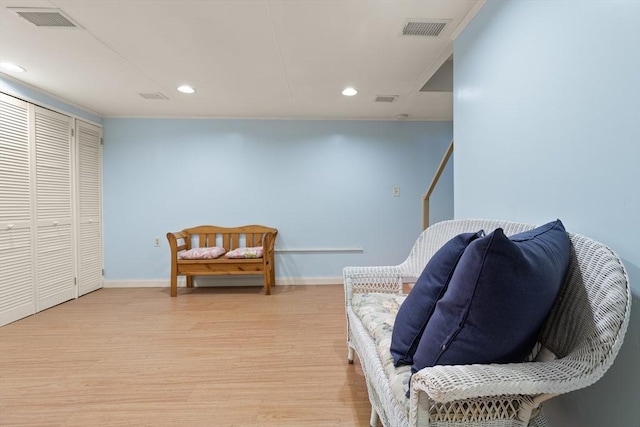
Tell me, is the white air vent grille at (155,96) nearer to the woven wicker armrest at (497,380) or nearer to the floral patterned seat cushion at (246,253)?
the floral patterned seat cushion at (246,253)

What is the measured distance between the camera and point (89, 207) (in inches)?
140

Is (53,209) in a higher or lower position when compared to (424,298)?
higher

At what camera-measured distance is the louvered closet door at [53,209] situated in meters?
2.90

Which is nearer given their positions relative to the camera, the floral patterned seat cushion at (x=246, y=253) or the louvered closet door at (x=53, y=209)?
the louvered closet door at (x=53, y=209)

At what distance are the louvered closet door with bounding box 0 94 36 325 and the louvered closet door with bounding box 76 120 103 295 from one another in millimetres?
600

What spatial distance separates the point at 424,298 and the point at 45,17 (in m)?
2.63

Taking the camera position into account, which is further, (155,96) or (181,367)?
(155,96)

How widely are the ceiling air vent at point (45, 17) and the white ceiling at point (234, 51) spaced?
0.14ft

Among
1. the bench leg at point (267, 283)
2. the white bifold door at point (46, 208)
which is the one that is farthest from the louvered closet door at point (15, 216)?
the bench leg at point (267, 283)

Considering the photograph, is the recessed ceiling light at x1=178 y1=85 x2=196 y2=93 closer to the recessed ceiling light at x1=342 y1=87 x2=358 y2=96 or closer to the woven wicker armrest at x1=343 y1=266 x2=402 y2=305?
the recessed ceiling light at x1=342 y1=87 x2=358 y2=96

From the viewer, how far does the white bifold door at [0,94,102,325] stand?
2.62 m

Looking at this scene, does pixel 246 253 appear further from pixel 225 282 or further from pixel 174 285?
pixel 174 285

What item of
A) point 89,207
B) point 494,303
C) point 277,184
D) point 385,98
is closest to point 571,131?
point 494,303

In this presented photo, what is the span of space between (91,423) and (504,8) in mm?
2806
